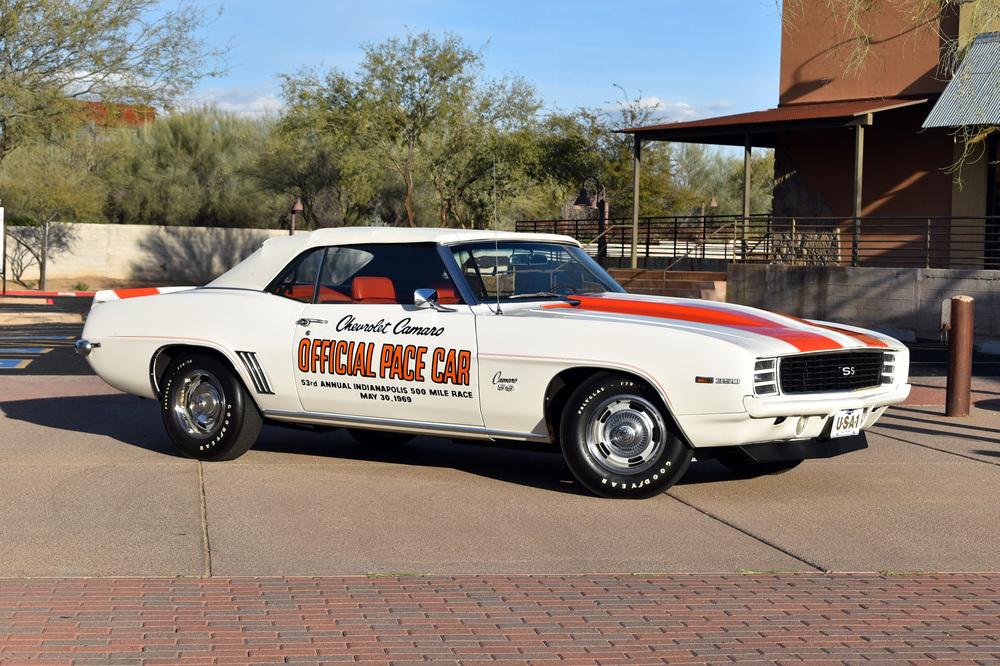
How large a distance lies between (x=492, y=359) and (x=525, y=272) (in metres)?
0.83

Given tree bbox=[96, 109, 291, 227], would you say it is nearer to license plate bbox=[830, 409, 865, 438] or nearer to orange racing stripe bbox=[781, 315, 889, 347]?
orange racing stripe bbox=[781, 315, 889, 347]

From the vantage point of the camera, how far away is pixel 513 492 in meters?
7.93

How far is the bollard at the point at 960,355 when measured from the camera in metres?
11.4

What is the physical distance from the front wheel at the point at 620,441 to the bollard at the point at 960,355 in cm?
496

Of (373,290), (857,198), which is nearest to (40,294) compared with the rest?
(857,198)

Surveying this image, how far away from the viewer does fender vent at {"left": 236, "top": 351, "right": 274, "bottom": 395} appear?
8562 mm

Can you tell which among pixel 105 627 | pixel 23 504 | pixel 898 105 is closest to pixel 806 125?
pixel 898 105

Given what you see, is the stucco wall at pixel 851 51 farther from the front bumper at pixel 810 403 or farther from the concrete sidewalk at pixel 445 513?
the front bumper at pixel 810 403

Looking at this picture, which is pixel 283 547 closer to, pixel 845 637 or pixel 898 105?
pixel 845 637

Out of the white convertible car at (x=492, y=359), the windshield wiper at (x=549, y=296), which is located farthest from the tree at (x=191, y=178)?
the windshield wiper at (x=549, y=296)

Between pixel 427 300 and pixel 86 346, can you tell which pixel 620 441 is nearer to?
pixel 427 300

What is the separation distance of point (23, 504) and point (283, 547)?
1834mm

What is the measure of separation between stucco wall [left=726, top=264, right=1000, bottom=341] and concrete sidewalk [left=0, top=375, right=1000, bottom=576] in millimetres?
12900

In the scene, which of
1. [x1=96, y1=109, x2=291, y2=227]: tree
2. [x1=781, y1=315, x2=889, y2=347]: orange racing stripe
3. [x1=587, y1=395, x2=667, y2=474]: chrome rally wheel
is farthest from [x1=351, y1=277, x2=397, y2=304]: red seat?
[x1=96, y1=109, x2=291, y2=227]: tree
